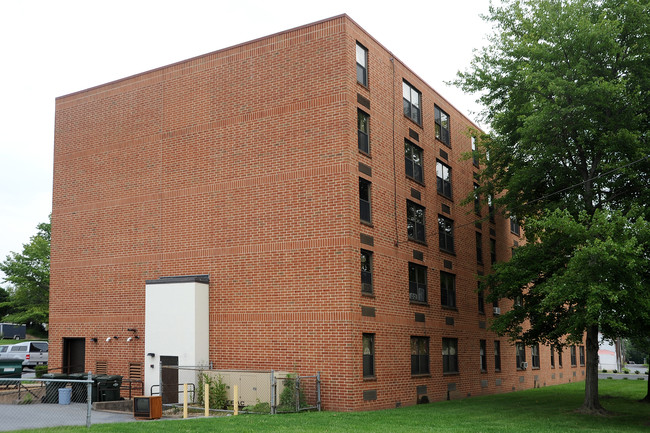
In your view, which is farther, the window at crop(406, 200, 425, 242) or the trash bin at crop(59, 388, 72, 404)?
the window at crop(406, 200, 425, 242)

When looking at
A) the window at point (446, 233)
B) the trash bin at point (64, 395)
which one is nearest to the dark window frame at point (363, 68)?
the window at point (446, 233)

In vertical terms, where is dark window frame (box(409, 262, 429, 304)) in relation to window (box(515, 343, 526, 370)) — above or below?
above

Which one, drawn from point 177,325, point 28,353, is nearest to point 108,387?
point 177,325

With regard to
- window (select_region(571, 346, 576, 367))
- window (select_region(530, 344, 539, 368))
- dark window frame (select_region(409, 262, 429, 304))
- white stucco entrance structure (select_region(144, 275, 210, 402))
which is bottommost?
window (select_region(571, 346, 576, 367))

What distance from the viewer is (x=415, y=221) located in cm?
2934

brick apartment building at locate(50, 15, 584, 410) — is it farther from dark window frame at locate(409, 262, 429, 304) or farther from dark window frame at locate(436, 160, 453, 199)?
dark window frame at locate(436, 160, 453, 199)

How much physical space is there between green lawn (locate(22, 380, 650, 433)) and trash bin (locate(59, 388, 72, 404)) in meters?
8.08

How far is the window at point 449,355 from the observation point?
101ft

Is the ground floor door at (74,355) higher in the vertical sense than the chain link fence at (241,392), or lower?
higher

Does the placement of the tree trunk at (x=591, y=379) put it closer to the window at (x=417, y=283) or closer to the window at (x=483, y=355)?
the window at (x=417, y=283)

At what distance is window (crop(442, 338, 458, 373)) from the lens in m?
30.9

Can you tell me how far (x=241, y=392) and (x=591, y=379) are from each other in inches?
506

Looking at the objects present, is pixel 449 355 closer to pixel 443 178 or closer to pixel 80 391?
pixel 443 178

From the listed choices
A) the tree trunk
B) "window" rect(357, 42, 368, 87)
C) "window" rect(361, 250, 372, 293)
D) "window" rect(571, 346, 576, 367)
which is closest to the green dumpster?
"window" rect(361, 250, 372, 293)
